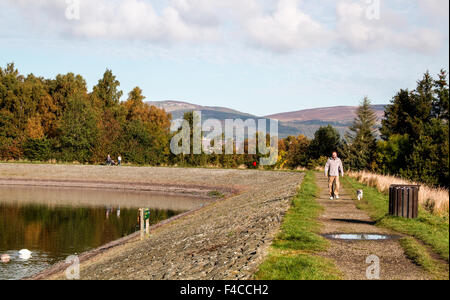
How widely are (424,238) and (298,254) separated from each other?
3.83 metres

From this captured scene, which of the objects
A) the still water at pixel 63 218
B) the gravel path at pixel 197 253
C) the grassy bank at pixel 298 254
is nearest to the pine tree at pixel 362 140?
the still water at pixel 63 218

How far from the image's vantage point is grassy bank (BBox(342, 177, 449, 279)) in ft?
32.8

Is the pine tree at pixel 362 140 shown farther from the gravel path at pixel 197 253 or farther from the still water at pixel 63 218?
the gravel path at pixel 197 253

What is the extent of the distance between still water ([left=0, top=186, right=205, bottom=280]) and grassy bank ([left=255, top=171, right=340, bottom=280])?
378 inches

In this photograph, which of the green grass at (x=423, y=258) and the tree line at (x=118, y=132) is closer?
the green grass at (x=423, y=258)

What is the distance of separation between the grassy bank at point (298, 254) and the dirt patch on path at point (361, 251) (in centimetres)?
30

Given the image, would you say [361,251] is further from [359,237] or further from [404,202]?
[404,202]

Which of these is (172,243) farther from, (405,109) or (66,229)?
(405,109)

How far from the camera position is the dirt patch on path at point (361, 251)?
9.47 m

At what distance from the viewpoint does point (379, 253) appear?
1133 centimetres

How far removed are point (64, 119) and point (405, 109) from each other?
157 feet

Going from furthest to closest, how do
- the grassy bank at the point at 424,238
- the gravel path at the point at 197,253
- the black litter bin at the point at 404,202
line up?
the black litter bin at the point at 404,202 → the gravel path at the point at 197,253 → the grassy bank at the point at 424,238

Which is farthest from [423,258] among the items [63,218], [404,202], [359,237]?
[63,218]
